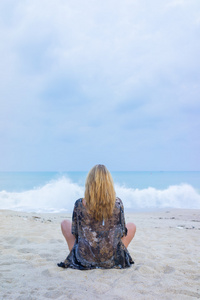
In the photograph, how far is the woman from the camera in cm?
333

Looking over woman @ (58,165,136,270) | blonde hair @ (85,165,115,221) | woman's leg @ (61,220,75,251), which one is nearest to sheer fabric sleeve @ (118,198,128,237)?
Answer: woman @ (58,165,136,270)

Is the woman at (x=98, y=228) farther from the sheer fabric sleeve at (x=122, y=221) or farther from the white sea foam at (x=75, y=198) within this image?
the white sea foam at (x=75, y=198)

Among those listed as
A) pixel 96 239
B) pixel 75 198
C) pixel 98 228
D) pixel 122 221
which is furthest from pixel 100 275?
pixel 75 198

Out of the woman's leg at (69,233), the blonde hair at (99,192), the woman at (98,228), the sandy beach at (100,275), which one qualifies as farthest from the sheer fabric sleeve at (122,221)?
the woman's leg at (69,233)

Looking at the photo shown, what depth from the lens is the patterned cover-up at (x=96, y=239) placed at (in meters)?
3.47

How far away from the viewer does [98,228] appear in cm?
348

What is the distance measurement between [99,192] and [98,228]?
51cm

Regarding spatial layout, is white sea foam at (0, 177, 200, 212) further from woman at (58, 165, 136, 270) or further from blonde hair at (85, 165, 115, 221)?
blonde hair at (85, 165, 115, 221)

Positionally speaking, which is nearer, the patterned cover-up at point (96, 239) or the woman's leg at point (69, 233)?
the patterned cover-up at point (96, 239)

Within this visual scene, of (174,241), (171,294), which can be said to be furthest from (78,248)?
(174,241)

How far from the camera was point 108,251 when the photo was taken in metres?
3.50

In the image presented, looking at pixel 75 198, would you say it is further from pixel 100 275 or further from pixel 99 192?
pixel 99 192

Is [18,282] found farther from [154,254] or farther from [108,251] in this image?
[154,254]

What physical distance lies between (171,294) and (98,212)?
3.85 ft
